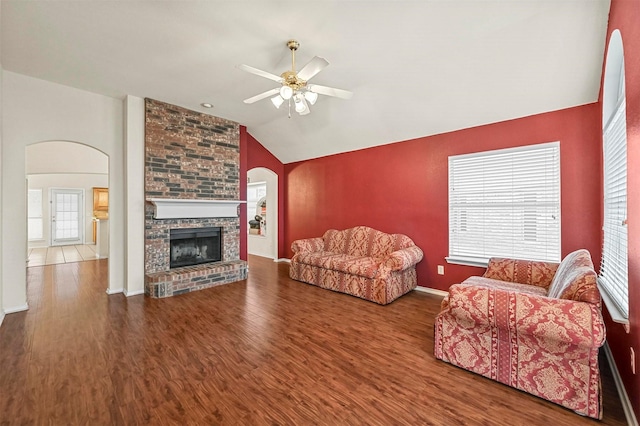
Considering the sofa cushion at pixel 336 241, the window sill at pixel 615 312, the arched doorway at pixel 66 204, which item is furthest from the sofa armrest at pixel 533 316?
the arched doorway at pixel 66 204

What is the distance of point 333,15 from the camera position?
2.27 meters

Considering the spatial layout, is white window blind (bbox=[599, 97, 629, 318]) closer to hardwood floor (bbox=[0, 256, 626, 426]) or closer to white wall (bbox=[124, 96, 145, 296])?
hardwood floor (bbox=[0, 256, 626, 426])

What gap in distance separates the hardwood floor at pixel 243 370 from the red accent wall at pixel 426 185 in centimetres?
131

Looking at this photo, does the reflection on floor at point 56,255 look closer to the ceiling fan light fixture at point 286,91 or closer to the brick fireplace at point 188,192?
the brick fireplace at point 188,192

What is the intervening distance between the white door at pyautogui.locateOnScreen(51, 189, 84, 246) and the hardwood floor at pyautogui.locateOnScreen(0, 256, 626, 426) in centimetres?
727

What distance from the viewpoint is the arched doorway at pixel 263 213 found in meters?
6.70

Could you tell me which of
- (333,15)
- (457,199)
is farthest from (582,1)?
(457,199)

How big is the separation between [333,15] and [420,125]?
2.24 metres

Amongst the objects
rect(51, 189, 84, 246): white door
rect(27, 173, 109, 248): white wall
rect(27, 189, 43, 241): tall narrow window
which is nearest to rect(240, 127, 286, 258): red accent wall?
rect(27, 173, 109, 248): white wall

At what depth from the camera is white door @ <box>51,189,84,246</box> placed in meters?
8.92

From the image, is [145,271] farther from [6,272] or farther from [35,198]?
[35,198]

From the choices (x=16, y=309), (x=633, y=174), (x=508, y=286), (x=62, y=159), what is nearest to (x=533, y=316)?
(x=633, y=174)

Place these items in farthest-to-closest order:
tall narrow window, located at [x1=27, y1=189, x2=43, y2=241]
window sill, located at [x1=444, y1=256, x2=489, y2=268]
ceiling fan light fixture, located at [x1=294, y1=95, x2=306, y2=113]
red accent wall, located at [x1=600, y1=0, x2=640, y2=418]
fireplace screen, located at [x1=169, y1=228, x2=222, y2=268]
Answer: tall narrow window, located at [x1=27, y1=189, x2=43, y2=241] → fireplace screen, located at [x1=169, y1=228, x2=222, y2=268] → window sill, located at [x1=444, y1=256, x2=489, y2=268] → ceiling fan light fixture, located at [x1=294, y1=95, x2=306, y2=113] → red accent wall, located at [x1=600, y1=0, x2=640, y2=418]

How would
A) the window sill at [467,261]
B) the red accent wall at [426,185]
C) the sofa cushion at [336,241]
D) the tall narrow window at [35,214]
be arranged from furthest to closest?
the tall narrow window at [35,214] < the sofa cushion at [336,241] < the window sill at [467,261] < the red accent wall at [426,185]
